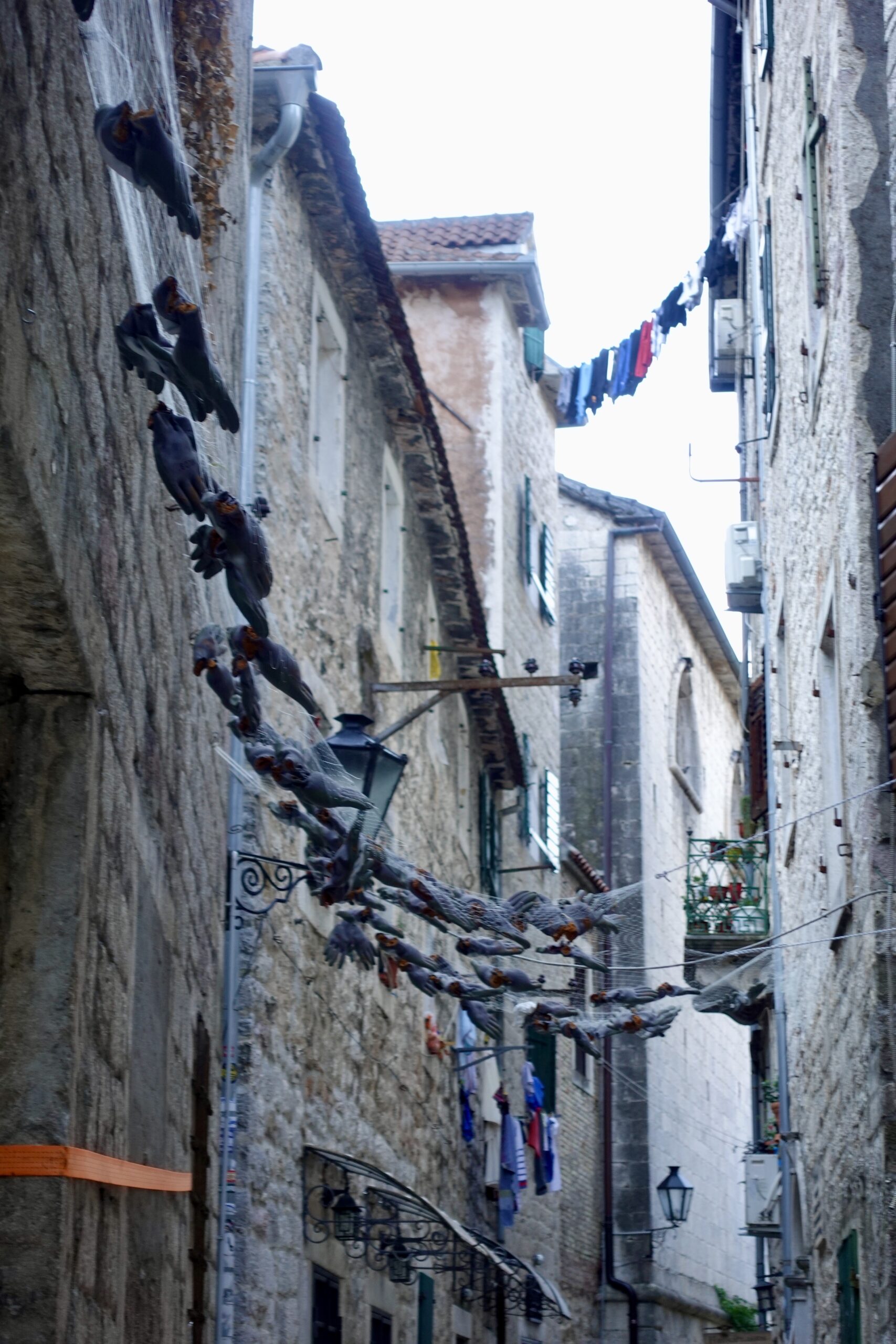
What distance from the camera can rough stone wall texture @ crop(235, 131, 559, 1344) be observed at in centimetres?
934

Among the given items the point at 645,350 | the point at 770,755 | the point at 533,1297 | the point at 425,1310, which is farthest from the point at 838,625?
the point at 645,350

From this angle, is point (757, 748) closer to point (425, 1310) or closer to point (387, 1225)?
point (425, 1310)

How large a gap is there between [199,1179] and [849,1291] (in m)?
3.31

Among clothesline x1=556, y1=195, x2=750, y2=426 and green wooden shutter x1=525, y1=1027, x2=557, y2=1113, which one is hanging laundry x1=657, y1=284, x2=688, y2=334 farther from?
green wooden shutter x1=525, y1=1027, x2=557, y2=1113

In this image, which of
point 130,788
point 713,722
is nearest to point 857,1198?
point 130,788

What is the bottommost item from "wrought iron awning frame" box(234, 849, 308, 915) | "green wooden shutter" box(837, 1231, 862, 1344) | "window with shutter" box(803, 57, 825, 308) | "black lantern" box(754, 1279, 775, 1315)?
"black lantern" box(754, 1279, 775, 1315)

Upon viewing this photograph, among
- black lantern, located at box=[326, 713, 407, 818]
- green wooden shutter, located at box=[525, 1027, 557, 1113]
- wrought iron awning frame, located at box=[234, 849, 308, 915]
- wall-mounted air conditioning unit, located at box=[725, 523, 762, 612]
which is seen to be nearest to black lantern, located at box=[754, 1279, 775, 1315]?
green wooden shutter, located at box=[525, 1027, 557, 1113]

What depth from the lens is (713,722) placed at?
32031 mm

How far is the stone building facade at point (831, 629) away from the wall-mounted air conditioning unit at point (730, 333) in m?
4.63

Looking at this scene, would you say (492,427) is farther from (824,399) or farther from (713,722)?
Answer: (713,722)

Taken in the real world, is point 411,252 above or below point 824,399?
above

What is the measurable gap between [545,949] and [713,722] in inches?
940

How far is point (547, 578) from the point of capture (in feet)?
72.6

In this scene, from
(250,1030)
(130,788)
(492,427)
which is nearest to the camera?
(130,788)
